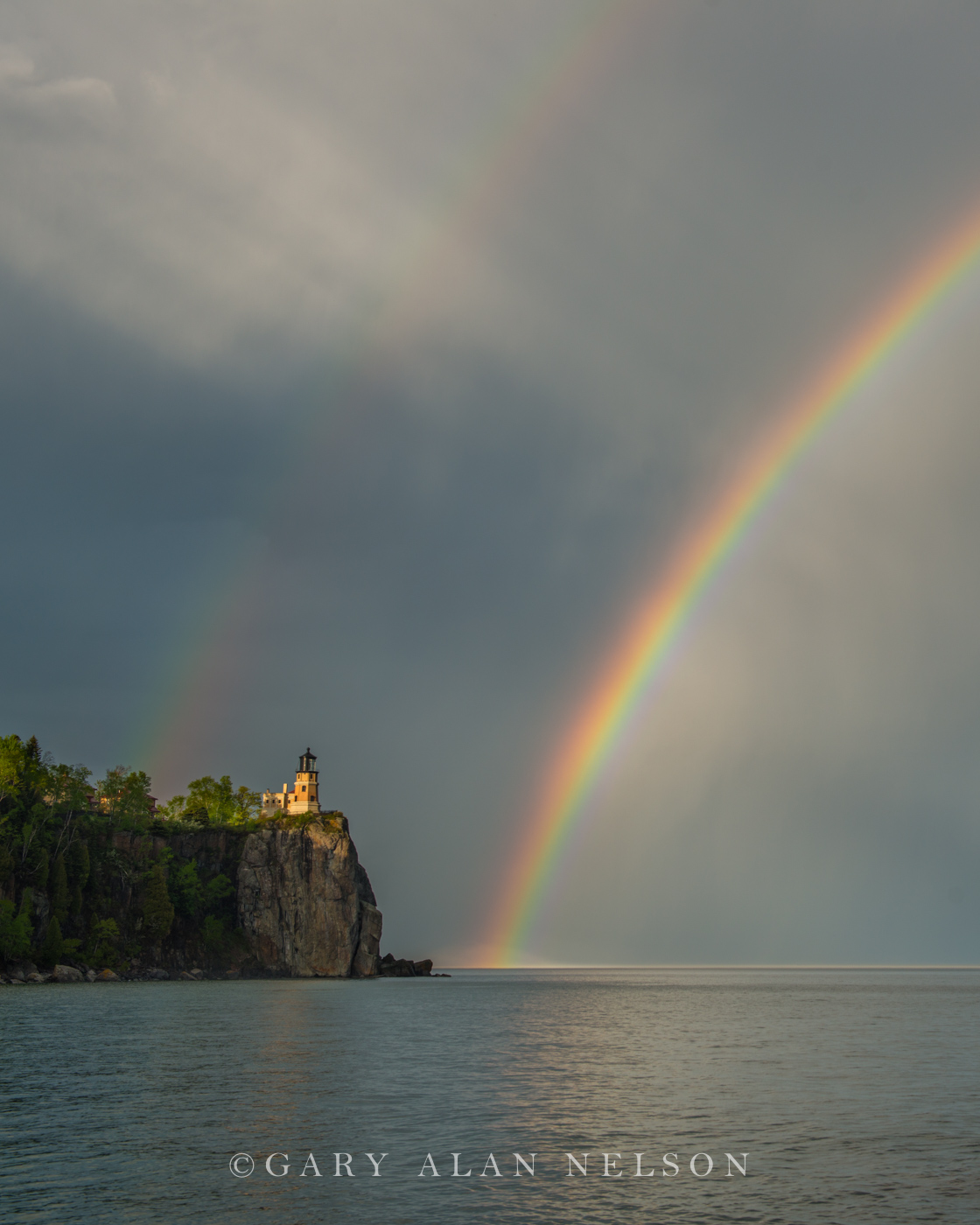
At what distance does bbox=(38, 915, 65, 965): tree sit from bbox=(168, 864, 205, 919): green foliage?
37.1 m

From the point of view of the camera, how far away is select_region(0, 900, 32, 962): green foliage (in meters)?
137

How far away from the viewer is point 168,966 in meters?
184

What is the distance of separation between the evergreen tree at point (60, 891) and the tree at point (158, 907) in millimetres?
20848

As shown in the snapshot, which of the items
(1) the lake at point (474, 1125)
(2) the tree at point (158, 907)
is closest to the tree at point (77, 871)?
(2) the tree at point (158, 907)

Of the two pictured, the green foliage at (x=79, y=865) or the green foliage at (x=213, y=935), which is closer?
the green foliage at (x=79, y=865)

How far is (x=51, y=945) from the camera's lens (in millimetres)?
151375

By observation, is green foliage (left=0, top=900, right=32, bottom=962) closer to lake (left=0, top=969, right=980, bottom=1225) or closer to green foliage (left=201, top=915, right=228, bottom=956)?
green foliage (left=201, top=915, right=228, bottom=956)

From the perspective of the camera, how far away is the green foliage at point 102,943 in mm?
165125

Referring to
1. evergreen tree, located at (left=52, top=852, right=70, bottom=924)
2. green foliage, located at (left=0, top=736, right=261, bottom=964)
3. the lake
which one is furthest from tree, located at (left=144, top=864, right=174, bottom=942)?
the lake

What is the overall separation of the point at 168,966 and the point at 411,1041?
409 feet

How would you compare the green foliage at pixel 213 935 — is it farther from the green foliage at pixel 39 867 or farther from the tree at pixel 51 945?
the green foliage at pixel 39 867

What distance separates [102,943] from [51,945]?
16844mm

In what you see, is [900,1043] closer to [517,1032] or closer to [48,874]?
[517,1032]

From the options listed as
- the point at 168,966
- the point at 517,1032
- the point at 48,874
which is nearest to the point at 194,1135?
the point at 517,1032
